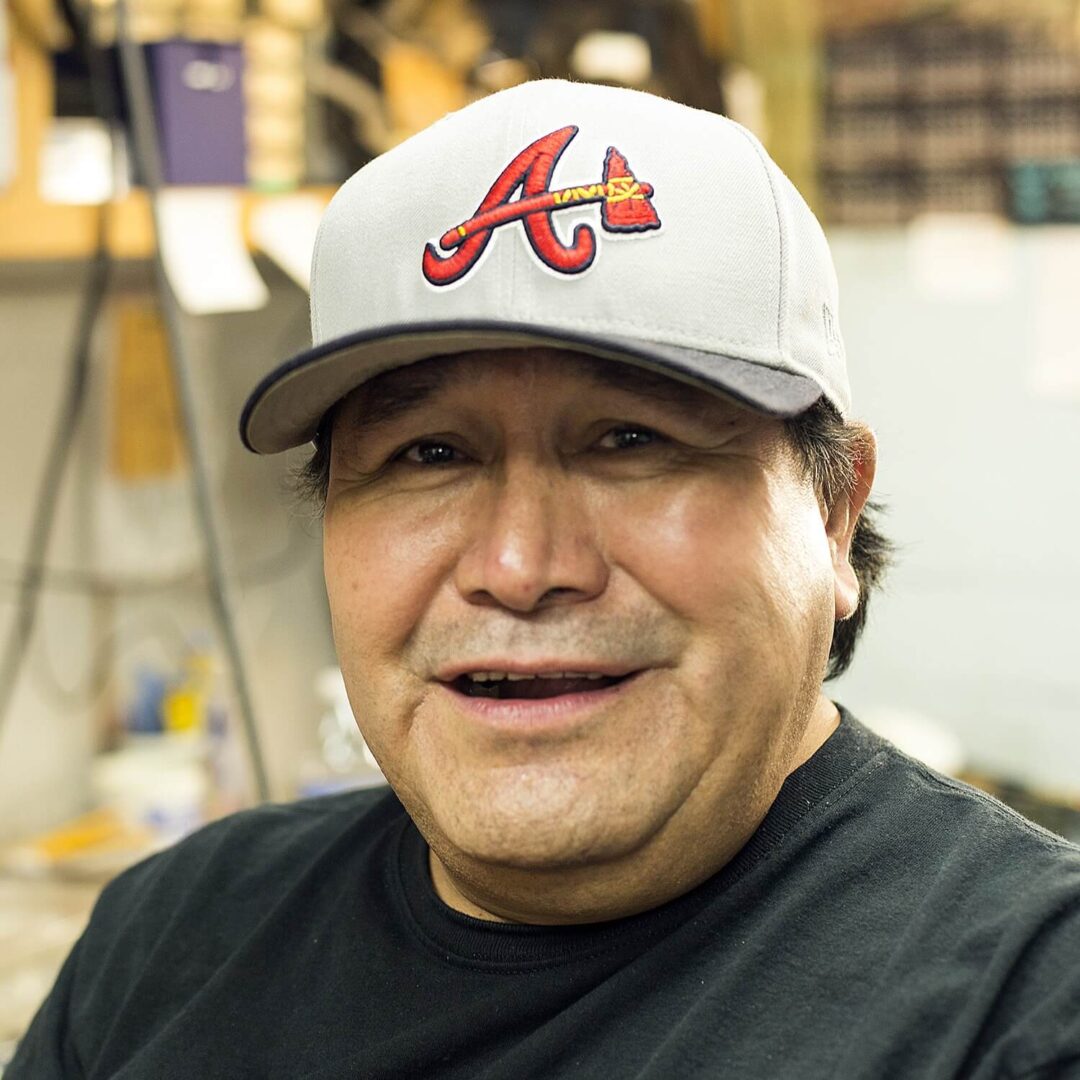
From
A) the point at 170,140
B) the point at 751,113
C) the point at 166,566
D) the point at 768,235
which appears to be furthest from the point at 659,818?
the point at 751,113

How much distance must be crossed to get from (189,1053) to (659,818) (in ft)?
1.36

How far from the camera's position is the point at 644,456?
94 cm

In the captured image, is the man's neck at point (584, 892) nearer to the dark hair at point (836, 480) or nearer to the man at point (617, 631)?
the man at point (617, 631)

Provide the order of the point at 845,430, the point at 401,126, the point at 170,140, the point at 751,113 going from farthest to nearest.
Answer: the point at 751,113
the point at 401,126
the point at 170,140
the point at 845,430

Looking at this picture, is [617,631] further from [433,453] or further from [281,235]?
[281,235]

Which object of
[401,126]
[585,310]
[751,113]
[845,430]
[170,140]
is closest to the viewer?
[585,310]

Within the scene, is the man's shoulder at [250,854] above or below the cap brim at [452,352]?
below

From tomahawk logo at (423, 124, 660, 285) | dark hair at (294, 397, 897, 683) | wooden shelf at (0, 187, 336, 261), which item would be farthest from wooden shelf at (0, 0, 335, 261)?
tomahawk logo at (423, 124, 660, 285)

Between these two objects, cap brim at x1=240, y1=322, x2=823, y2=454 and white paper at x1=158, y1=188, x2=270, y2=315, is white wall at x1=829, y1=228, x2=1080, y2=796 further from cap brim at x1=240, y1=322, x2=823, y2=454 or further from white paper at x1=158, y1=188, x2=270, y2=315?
cap brim at x1=240, y1=322, x2=823, y2=454

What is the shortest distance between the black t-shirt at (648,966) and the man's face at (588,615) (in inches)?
2.2

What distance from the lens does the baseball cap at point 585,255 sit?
914mm

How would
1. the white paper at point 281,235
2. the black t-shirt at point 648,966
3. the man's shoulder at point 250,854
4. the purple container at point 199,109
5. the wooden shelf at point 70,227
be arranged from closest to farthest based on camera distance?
the black t-shirt at point 648,966 → the man's shoulder at point 250,854 → the wooden shelf at point 70,227 → the purple container at point 199,109 → the white paper at point 281,235

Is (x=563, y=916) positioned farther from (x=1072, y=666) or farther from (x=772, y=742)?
(x=1072, y=666)

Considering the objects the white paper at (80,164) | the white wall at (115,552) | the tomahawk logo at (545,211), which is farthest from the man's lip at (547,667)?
the white paper at (80,164)
